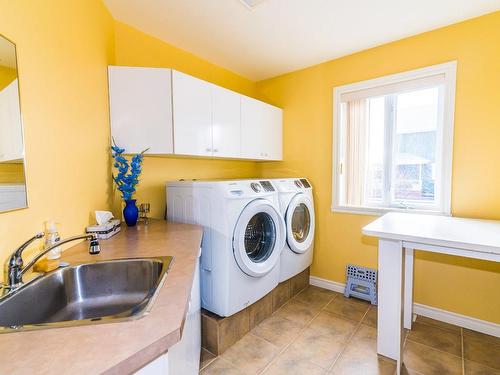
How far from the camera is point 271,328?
1958 mm

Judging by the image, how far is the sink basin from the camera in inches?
34.4

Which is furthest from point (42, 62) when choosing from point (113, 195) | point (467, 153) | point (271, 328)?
point (467, 153)

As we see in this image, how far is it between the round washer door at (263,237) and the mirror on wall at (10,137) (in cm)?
120

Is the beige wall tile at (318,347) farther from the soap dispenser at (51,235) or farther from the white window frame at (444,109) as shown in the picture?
the soap dispenser at (51,235)

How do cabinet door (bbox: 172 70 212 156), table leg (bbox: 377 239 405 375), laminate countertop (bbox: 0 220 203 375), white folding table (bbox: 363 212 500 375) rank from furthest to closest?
cabinet door (bbox: 172 70 212 156)
table leg (bbox: 377 239 405 375)
white folding table (bbox: 363 212 500 375)
laminate countertop (bbox: 0 220 203 375)

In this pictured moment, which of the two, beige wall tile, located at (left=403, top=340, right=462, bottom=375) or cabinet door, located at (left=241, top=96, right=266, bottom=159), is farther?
cabinet door, located at (left=241, top=96, right=266, bottom=159)

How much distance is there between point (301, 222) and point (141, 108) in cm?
178

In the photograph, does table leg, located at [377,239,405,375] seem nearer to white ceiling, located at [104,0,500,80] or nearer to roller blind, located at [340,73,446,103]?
roller blind, located at [340,73,446,103]

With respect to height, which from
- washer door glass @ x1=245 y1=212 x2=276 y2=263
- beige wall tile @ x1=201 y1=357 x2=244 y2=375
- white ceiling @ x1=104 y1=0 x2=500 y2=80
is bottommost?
beige wall tile @ x1=201 y1=357 x2=244 y2=375

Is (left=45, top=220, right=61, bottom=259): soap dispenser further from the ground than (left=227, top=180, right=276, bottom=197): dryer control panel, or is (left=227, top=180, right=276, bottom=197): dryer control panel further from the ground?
(left=227, top=180, right=276, bottom=197): dryer control panel

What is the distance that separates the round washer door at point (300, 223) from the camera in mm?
2217

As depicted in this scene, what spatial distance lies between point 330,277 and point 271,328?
3.14ft

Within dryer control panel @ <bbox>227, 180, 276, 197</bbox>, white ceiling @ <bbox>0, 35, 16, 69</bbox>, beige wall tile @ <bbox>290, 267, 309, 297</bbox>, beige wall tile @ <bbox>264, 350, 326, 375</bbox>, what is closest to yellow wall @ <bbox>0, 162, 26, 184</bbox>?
white ceiling @ <bbox>0, 35, 16, 69</bbox>

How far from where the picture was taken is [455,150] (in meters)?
1.92
